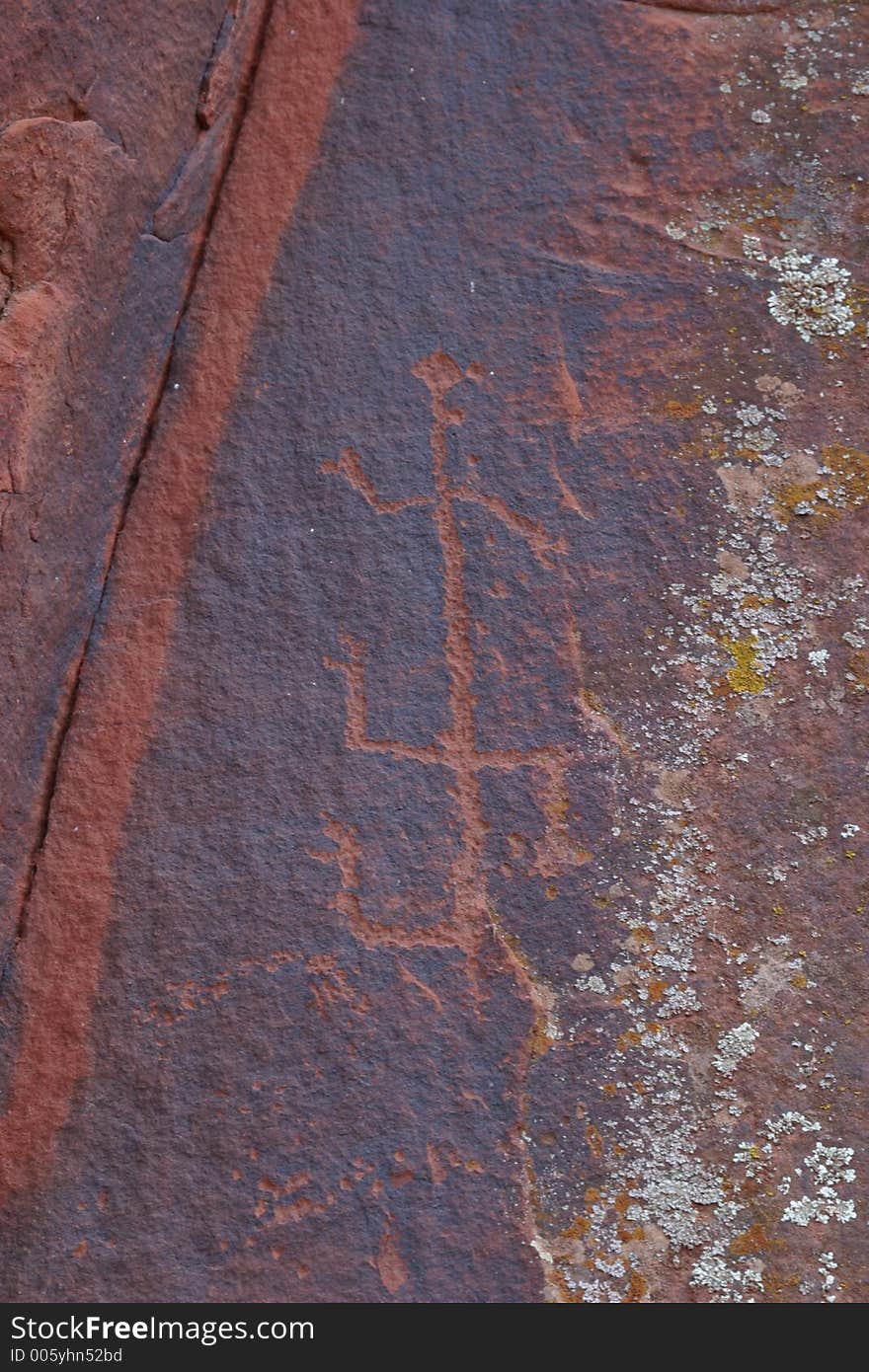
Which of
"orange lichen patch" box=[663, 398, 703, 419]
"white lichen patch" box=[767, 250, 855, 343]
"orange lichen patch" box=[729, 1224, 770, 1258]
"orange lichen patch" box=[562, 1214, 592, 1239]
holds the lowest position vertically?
"orange lichen patch" box=[729, 1224, 770, 1258]

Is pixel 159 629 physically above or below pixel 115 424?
below

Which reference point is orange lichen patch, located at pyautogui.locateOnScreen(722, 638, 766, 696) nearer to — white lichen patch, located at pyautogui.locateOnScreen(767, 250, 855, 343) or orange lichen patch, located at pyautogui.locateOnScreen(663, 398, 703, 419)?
orange lichen patch, located at pyautogui.locateOnScreen(663, 398, 703, 419)

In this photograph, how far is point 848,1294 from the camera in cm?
183

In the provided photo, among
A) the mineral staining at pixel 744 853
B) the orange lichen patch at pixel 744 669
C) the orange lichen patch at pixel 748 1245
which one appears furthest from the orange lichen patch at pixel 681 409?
the orange lichen patch at pixel 748 1245

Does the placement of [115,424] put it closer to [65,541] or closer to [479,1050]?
[65,541]

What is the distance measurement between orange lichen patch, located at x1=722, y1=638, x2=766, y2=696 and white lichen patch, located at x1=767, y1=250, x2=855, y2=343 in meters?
0.50

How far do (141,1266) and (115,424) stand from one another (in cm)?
123

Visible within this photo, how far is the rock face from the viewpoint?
6.11ft

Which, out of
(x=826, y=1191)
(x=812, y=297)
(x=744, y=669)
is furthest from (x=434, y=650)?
(x=826, y=1191)

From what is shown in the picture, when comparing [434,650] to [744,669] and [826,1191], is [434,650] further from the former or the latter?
[826,1191]

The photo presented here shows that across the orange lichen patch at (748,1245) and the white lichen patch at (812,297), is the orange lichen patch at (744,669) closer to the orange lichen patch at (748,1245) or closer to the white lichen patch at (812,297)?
the white lichen patch at (812,297)

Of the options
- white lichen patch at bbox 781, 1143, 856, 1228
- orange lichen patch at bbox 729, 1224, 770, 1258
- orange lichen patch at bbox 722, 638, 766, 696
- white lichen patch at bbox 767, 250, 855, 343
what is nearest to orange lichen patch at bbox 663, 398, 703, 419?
white lichen patch at bbox 767, 250, 855, 343

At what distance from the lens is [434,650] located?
2.02 meters

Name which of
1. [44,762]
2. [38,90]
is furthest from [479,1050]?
[38,90]
